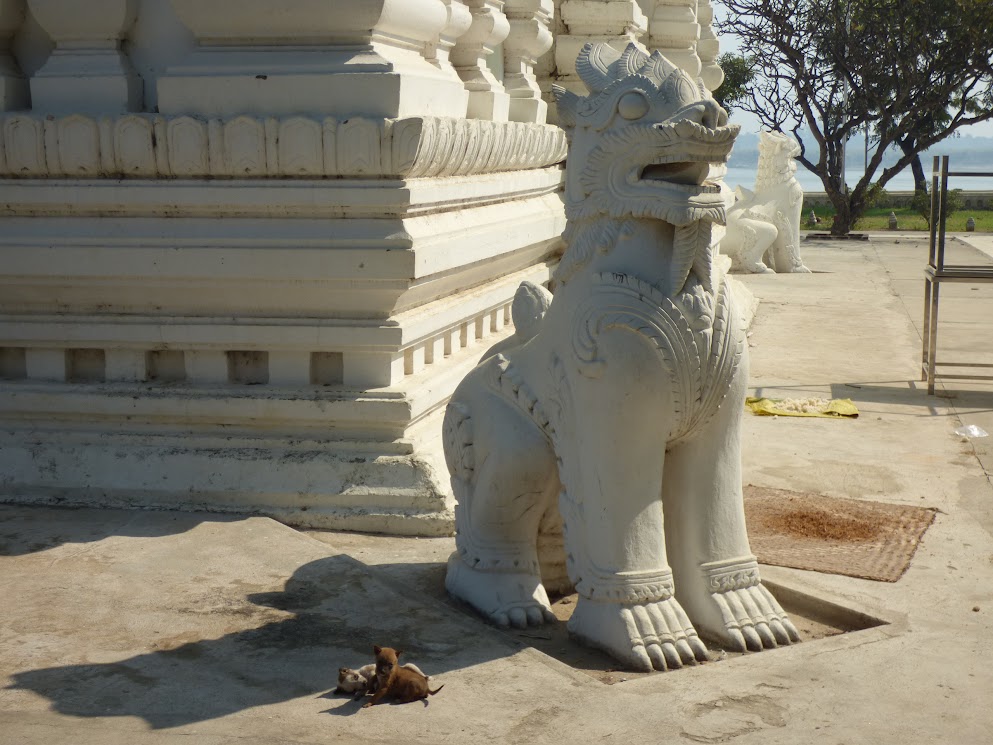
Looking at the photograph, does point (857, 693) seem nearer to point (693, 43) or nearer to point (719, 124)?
point (719, 124)

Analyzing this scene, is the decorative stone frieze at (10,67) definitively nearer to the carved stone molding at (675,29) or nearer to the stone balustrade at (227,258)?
the stone balustrade at (227,258)

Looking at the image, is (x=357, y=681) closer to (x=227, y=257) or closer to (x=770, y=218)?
(x=227, y=257)

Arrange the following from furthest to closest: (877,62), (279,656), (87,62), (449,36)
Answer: (877,62)
(449,36)
(87,62)
(279,656)

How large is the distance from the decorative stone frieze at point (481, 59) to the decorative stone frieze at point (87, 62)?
1894 millimetres

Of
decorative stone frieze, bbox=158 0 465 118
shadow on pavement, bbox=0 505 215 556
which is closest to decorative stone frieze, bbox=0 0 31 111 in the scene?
decorative stone frieze, bbox=158 0 465 118

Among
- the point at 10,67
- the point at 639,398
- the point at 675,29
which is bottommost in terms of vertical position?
the point at 639,398

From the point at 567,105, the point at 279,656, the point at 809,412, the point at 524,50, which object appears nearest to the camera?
the point at 279,656

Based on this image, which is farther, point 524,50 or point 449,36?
point 524,50

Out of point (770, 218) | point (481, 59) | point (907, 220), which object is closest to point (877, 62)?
point (907, 220)

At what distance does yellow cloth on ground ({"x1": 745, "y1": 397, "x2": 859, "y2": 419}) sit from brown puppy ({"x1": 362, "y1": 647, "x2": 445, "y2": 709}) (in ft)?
13.4

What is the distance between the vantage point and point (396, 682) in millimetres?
3006

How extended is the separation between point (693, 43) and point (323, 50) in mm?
6618

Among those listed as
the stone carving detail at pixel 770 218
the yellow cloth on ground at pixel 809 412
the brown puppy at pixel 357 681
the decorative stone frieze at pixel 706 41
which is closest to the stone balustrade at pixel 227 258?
the brown puppy at pixel 357 681

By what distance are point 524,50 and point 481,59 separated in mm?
1066
